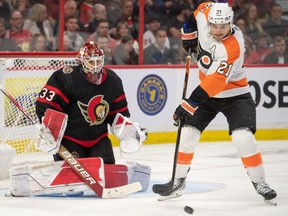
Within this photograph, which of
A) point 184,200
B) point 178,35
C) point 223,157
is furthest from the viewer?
point 178,35

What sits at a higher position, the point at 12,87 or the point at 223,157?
the point at 12,87

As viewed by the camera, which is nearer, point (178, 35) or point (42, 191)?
point (42, 191)

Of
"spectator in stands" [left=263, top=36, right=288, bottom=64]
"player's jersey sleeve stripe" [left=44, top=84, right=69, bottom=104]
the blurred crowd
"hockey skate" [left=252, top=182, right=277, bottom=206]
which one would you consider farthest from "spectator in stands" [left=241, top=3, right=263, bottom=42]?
"hockey skate" [left=252, top=182, right=277, bottom=206]

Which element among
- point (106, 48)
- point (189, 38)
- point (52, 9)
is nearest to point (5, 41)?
point (52, 9)

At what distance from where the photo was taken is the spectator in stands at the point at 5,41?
29.1 feet

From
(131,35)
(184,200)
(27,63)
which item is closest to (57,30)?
(131,35)

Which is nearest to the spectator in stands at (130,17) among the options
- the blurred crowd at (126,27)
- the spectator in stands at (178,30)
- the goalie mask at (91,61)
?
the blurred crowd at (126,27)

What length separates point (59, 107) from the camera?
6266mm

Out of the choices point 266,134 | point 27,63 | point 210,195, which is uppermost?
point 27,63

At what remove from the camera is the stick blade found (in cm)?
608

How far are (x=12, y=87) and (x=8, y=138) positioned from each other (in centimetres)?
55

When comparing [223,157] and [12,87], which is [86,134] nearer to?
[12,87]

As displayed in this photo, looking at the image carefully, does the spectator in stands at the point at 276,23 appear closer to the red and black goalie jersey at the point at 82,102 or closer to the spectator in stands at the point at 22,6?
the spectator in stands at the point at 22,6

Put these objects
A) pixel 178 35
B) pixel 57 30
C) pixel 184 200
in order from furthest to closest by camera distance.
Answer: pixel 178 35 < pixel 57 30 < pixel 184 200
